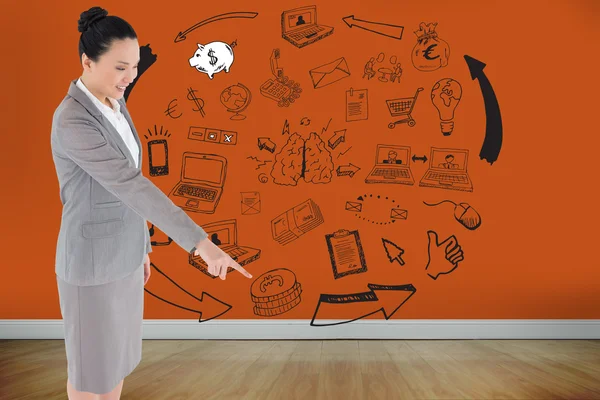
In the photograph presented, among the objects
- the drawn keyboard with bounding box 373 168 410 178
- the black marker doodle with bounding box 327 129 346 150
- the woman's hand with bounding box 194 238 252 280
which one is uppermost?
the black marker doodle with bounding box 327 129 346 150

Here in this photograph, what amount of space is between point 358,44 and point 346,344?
1.92m

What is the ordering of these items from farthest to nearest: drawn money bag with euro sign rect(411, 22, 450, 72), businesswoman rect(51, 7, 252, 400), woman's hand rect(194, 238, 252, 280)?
drawn money bag with euro sign rect(411, 22, 450, 72) → businesswoman rect(51, 7, 252, 400) → woman's hand rect(194, 238, 252, 280)

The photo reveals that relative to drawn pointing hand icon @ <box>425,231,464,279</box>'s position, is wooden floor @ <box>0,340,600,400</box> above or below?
below

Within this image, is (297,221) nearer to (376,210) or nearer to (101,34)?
(376,210)

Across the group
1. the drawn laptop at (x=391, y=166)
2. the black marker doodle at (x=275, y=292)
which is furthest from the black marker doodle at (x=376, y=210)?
the black marker doodle at (x=275, y=292)

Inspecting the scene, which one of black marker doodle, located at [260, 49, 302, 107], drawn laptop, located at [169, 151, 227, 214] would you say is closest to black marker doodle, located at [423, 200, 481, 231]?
black marker doodle, located at [260, 49, 302, 107]

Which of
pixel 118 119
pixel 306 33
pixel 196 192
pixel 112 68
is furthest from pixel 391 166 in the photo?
pixel 112 68

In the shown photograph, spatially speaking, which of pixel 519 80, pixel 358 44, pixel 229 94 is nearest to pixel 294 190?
pixel 229 94

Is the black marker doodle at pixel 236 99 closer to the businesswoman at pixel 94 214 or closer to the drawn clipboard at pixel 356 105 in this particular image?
the drawn clipboard at pixel 356 105

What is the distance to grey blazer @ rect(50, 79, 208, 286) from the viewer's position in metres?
1.40

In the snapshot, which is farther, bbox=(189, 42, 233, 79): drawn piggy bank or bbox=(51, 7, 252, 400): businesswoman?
bbox=(189, 42, 233, 79): drawn piggy bank

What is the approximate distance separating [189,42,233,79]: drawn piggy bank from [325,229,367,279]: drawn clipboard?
1295 millimetres

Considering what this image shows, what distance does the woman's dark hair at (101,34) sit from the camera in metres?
1.52

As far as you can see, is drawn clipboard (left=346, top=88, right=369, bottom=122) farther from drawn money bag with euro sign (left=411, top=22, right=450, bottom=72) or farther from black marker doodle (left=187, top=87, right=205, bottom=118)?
black marker doodle (left=187, top=87, right=205, bottom=118)
